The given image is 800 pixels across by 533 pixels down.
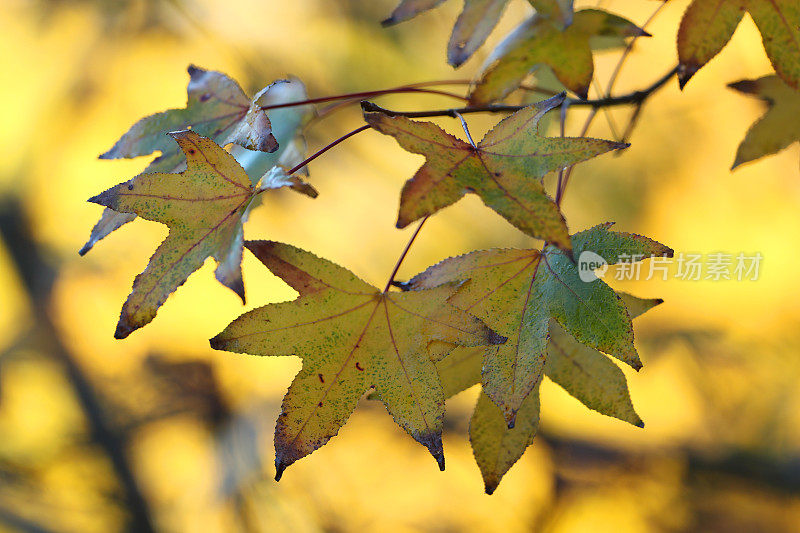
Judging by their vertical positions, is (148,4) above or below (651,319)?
above

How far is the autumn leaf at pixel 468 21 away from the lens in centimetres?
52

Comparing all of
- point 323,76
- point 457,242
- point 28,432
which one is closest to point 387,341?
point 457,242

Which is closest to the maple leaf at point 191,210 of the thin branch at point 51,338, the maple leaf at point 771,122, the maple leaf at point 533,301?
the maple leaf at point 533,301

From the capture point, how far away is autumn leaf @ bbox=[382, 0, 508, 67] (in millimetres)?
522

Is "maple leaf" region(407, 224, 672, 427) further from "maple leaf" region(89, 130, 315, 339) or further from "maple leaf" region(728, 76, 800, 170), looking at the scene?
"maple leaf" region(728, 76, 800, 170)

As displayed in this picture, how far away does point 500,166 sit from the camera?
0.40 m

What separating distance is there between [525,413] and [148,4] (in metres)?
1.29

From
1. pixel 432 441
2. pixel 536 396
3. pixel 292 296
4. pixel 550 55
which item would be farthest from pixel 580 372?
pixel 292 296

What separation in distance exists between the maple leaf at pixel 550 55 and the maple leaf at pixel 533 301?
17 cm

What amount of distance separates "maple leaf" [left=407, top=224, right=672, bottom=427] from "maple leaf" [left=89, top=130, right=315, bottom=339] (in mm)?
134

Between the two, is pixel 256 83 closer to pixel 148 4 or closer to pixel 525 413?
pixel 148 4

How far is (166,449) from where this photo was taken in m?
1.42

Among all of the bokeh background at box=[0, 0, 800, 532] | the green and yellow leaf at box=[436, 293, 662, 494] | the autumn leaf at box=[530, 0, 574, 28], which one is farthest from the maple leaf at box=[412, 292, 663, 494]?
the bokeh background at box=[0, 0, 800, 532]

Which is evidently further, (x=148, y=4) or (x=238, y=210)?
(x=148, y=4)
